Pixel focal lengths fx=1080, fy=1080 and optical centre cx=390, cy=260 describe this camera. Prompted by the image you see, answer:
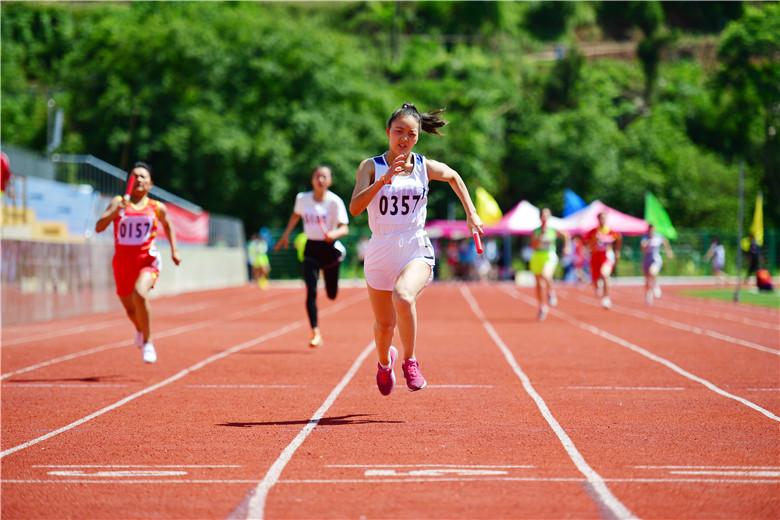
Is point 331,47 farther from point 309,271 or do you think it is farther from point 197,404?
point 197,404

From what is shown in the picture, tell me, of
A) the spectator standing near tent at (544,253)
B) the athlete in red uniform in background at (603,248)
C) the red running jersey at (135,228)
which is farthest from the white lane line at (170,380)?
the athlete in red uniform in background at (603,248)

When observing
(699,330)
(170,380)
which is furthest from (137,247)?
(699,330)

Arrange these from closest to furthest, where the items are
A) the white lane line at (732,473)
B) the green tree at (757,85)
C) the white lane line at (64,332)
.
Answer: the white lane line at (732,473) → the white lane line at (64,332) → the green tree at (757,85)

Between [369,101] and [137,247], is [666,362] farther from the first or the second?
[369,101]

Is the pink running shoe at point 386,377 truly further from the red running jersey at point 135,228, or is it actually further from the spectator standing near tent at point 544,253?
the spectator standing near tent at point 544,253

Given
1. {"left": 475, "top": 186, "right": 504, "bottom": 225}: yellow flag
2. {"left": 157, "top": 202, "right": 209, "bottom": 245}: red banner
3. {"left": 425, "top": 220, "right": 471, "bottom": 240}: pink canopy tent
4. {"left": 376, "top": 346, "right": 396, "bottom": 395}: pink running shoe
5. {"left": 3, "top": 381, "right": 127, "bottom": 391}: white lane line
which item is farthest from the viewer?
{"left": 425, "top": 220, "right": 471, "bottom": 240}: pink canopy tent

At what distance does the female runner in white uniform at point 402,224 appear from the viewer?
24.3 ft

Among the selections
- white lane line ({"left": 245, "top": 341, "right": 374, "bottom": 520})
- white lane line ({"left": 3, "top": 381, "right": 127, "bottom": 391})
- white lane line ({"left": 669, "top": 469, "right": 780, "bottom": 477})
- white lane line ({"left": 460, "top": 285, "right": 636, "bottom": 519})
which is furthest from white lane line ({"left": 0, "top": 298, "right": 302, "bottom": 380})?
white lane line ({"left": 669, "top": 469, "right": 780, "bottom": 477})

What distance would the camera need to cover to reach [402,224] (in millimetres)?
7523

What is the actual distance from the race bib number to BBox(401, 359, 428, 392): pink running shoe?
406 cm

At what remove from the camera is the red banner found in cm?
3173

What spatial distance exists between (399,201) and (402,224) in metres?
0.17

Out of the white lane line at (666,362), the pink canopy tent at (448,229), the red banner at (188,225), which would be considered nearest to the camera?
the white lane line at (666,362)

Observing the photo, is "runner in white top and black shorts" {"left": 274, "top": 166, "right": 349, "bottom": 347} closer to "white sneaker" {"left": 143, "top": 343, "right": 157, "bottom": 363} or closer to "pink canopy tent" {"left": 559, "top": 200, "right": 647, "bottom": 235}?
"white sneaker" {"left": 143, "top": 343, "right": 157, "bottom": 363}
